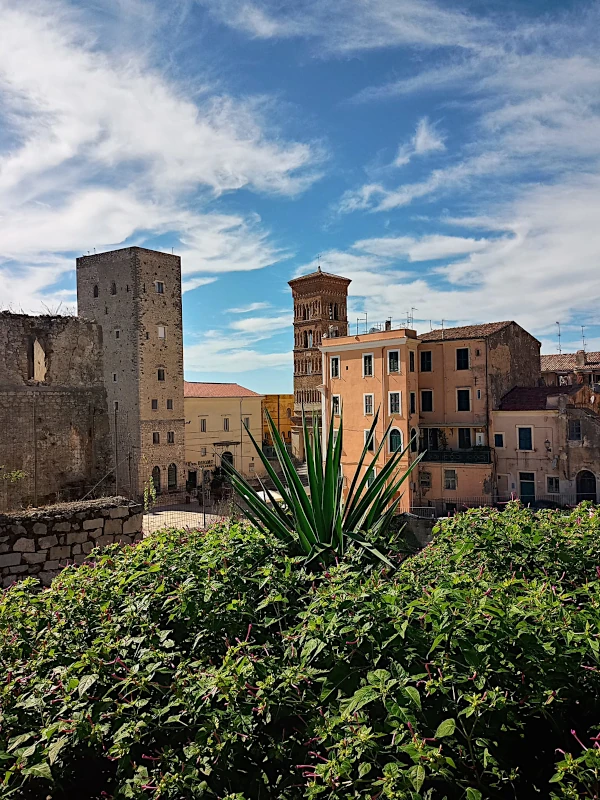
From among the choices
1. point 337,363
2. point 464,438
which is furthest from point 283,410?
point 464,438

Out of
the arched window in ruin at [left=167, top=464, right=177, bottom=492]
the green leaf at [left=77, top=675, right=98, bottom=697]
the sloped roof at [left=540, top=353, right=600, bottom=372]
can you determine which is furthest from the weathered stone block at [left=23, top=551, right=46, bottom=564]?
the sloped roof at [left=540, top=353, right=600, bottom=372]

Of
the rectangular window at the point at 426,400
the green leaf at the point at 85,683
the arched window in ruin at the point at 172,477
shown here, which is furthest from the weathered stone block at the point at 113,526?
the arched window in ruin at the point at 172,477

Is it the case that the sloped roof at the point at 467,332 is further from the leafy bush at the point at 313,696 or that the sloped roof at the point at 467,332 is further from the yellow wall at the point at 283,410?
the leafy bush at the point at 313,696

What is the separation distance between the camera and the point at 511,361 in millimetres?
27875

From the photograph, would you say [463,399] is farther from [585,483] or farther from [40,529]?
[40,529]

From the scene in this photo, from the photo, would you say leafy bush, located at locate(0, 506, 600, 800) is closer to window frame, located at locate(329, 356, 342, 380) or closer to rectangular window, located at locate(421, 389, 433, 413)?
rectangular window, located at locate(421, 389, 433, 413)

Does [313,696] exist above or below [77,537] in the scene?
below

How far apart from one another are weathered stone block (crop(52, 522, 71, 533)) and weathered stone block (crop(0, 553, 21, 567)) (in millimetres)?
372

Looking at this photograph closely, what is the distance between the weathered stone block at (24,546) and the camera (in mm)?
5723

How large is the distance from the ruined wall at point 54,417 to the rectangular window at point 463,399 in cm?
1586

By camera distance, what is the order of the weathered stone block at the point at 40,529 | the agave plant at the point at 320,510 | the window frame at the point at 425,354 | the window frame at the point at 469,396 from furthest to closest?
1. the window frame at the point at 425,354
2. the window frame at the point at 469,396
3. the weathered stone block at the point at 40,529
4. the agave plant at the point at 320,510

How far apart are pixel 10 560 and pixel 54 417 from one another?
34.3 ft

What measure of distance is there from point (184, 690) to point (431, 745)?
0.86m

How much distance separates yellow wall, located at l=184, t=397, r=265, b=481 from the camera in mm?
36719
